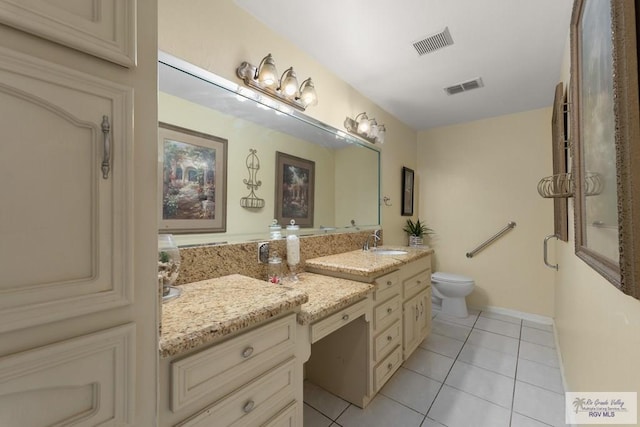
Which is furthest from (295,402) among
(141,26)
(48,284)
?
(141,26)

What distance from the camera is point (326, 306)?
109 cm

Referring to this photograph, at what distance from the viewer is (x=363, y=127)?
7.27ft

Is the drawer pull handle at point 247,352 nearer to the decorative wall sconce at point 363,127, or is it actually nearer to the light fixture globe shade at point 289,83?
the light fixture globe shade at point 289,83

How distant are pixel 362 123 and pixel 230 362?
2020mm

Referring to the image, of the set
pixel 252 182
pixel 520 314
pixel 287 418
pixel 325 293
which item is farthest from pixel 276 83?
pixel 520 314

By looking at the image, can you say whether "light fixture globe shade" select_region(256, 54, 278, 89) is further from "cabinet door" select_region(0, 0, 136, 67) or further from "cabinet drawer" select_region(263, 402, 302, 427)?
"cabinet drawer" select_region(263, 402, 302, 427)

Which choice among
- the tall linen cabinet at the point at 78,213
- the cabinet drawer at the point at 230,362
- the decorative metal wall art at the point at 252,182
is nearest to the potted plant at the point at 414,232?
the decorative metal wall art at the point at 252,182

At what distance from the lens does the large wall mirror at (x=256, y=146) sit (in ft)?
3.85

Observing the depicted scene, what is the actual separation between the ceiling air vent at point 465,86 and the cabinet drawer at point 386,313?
1877mm

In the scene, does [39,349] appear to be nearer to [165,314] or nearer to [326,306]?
[165,314]

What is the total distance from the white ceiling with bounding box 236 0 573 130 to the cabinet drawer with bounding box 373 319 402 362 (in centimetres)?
174

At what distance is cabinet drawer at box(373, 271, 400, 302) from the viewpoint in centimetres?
151

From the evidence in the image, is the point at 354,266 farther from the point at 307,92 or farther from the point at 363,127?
the point at 363,127

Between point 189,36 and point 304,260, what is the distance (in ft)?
4.49
